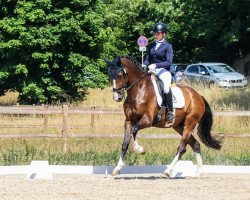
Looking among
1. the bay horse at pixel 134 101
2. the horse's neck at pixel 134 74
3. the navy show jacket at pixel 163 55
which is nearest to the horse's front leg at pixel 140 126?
the bay horse at pixel 134 101

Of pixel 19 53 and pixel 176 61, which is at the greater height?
pixel 19 53

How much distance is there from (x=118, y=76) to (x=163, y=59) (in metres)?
1.00

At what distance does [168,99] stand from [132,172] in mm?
1500

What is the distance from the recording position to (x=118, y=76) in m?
12.2

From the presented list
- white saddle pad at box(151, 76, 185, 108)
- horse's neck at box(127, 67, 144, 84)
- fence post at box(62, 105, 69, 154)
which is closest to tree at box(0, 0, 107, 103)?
fence post at box(62, 105, 69, 154)

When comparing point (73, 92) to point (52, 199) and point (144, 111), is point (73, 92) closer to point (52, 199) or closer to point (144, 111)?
point (144, 111)

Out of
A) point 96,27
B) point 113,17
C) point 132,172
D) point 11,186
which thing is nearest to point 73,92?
point 96,27

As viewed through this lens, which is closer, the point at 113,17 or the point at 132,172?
the point at 132,172

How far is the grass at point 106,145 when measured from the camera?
49.3ft

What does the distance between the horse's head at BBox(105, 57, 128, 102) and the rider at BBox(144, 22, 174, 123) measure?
52 centimetres

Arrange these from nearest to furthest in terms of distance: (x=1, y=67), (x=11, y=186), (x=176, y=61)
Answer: (x=11, y=186) → (x=1, y=67) → (x=176, y=61)

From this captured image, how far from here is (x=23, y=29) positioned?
25.5m

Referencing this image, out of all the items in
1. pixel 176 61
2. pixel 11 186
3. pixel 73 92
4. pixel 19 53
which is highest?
pixel 11 186

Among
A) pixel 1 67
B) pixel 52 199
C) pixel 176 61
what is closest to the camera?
pixel 52 199
